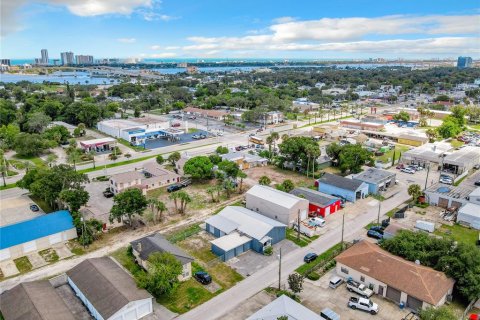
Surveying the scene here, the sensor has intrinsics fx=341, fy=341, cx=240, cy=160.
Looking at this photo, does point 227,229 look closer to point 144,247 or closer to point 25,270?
point 144,247

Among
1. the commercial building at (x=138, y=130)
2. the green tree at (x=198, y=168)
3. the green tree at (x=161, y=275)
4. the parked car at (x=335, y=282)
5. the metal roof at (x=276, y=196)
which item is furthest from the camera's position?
the commercial building at (x=138, y=130)

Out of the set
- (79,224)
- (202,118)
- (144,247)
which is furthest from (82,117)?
(144,247)

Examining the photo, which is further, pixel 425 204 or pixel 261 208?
pixel 425 204

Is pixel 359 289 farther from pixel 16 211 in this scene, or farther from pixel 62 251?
pixel 16 211

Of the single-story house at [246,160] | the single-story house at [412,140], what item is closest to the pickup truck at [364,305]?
the single-story house at [246,160]

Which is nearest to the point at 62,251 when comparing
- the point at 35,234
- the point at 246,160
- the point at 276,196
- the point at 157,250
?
the point at 35,234

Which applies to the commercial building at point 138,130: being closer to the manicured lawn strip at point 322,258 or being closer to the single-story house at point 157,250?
the single-story house at point 157,250
